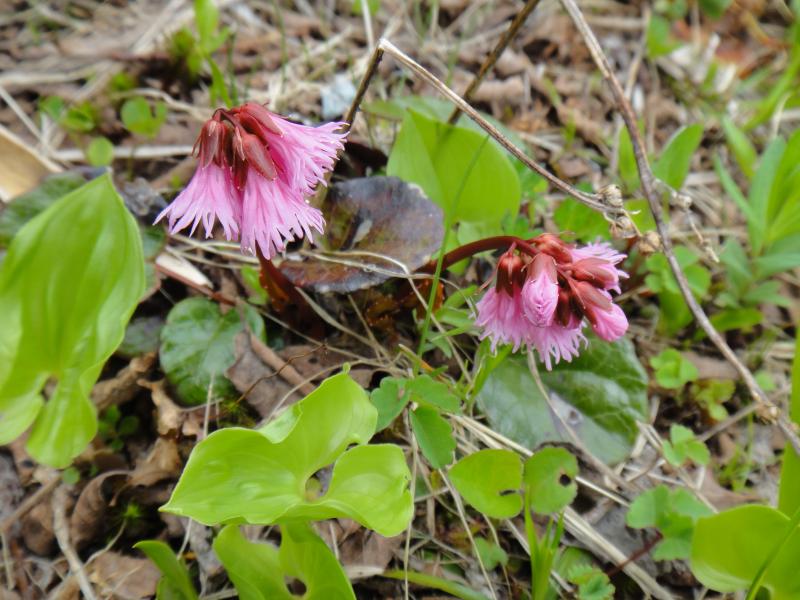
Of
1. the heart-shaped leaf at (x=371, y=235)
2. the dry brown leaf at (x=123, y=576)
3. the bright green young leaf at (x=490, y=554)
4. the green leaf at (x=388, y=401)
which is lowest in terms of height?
the dry brown leaf at (x=123, y=576)

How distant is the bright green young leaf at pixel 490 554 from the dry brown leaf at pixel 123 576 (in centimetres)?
78

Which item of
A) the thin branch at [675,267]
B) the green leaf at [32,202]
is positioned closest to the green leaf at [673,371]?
the thin branch at [675,267]

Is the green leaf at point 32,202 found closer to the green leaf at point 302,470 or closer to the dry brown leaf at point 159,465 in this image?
the dry brown leaf at point 159,465

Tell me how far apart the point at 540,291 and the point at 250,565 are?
0.85 metres

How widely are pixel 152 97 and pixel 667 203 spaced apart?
6.57 ft

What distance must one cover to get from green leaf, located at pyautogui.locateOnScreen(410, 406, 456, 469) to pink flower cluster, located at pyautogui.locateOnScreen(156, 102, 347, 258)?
0.53 meters

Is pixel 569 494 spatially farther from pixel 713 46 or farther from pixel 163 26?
pixel 713 46

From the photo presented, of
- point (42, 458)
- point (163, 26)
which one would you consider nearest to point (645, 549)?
point (42, 458)

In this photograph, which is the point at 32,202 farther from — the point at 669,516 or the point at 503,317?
the point at 669,516

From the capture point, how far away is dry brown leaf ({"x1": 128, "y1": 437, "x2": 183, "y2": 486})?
177 cm

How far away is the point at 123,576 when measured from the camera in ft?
5.45

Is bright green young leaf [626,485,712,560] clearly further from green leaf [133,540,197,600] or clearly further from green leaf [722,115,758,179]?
green leaf [722,115,758,179]

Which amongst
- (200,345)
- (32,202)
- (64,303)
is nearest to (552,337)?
(200,345)

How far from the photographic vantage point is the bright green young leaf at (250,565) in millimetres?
1446
